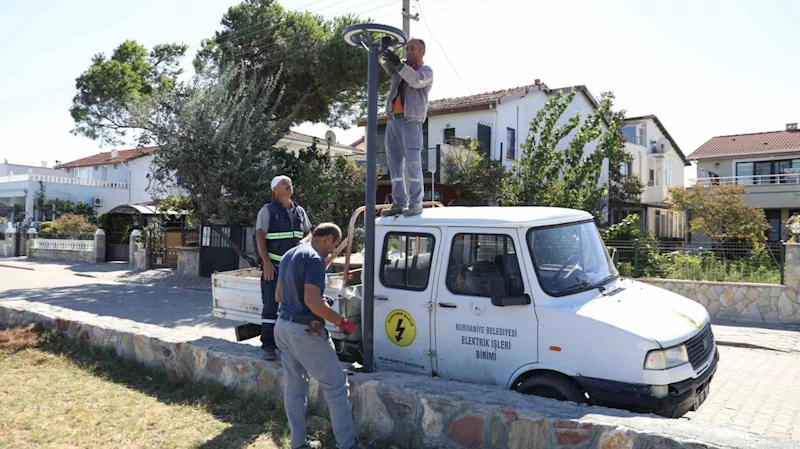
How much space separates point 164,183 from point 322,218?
4617 mm

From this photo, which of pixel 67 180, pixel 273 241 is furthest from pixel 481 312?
pixel 67 180

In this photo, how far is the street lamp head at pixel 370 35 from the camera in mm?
4738

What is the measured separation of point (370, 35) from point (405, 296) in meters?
2.26

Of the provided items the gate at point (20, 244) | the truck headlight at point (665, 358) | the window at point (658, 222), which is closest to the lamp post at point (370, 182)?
the truck headlight at point (665, 358)

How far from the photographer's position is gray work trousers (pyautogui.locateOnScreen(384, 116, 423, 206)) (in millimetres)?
5441

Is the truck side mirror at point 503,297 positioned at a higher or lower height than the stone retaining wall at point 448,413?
higher

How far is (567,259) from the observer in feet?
15.2

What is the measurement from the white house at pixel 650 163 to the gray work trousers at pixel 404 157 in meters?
29.3

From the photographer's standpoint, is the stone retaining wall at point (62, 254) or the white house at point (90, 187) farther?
the white house at point (90, 187)

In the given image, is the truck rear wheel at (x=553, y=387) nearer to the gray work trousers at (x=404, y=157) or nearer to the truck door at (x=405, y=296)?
the truck door at (x=405, y=296)

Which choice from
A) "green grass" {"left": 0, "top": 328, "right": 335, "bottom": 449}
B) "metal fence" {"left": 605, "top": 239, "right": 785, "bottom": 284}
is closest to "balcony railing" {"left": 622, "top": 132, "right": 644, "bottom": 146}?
"metal fence" {"left": 605, "top": 239, "right": 785, "bottom": 284}

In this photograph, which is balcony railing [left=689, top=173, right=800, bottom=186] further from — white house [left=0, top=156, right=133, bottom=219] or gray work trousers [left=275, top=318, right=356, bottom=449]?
white house [left=0, top=156, right=133, bottom=219]

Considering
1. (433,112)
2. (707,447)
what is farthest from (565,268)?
(433,112)

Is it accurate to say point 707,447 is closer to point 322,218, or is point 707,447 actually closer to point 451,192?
point 322,218
